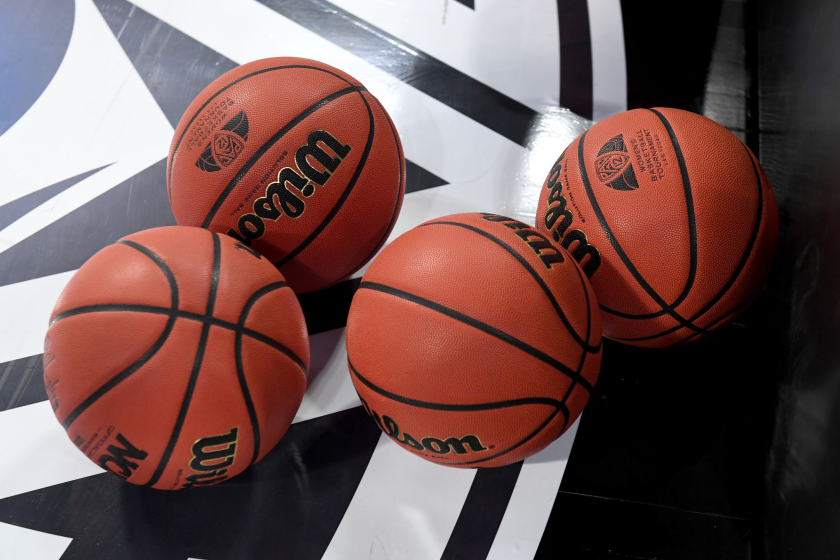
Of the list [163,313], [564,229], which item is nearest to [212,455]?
[163,313]

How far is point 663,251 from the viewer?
1786 mm

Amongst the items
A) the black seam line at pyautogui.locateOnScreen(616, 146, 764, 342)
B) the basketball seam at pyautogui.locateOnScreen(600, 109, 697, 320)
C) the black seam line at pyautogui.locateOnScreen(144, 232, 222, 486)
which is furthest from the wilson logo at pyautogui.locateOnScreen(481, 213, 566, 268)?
the black seam line at pyautogui.locateOnScreen(144, 232, 222, 486)

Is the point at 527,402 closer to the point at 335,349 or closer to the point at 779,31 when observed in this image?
the point at 335,349

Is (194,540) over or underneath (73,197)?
underneath

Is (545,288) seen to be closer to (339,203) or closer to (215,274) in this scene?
(339,203)

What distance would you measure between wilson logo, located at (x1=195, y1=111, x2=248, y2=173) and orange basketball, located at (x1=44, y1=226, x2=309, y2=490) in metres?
0.26

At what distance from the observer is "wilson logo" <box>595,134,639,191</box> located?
182cm

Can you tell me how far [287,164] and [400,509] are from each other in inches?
47.8

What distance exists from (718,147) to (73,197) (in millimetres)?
2535

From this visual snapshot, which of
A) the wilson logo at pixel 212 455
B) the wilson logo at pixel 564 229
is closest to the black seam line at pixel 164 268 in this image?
the wilson logo at pixel 212 455

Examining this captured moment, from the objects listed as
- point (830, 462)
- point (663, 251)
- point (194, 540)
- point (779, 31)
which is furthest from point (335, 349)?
Result: point (779, 31)

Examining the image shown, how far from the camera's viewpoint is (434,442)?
1.65 metres

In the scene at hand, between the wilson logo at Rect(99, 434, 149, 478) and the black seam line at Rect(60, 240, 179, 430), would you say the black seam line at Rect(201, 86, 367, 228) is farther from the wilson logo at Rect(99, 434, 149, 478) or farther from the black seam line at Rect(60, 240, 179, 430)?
the wilson logo at Rect(99, 434, 149, 478)

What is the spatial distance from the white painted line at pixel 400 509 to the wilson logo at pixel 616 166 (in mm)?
1104
